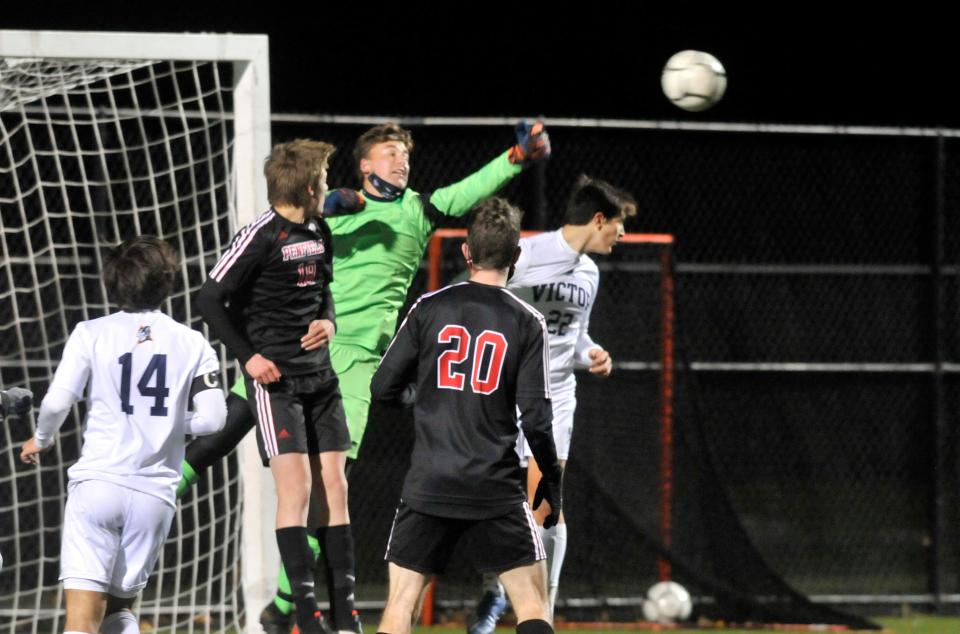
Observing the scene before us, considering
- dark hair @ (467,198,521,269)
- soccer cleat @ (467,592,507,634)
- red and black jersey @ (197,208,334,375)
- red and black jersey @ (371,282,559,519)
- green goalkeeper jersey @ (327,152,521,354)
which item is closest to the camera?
red and black jersey @ (371,282,559,519)

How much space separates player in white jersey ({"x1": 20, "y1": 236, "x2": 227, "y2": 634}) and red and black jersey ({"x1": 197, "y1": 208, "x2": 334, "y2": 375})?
0.56 m

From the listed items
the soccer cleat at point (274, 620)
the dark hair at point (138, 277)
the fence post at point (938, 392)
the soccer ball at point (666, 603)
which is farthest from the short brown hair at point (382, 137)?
the fence post at point (938, 392)

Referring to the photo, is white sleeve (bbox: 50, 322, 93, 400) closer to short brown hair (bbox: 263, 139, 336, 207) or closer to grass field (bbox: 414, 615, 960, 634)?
short brown hair (bbox: 263, 139, 336, 207)

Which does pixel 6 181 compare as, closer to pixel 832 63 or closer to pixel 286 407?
pixel 286 407

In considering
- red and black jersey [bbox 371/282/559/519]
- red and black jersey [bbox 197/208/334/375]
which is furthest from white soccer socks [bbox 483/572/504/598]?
red and black jersey [bbox 371/282/559/519]

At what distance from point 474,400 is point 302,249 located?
1.14 m

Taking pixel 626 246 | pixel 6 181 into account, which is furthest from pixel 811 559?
pixel 6 181

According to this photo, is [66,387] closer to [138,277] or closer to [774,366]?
[138,277]

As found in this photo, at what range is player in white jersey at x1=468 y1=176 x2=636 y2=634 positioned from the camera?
22.1ft

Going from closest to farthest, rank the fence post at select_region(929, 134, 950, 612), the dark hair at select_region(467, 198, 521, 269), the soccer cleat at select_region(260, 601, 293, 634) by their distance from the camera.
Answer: the dark hair at select_region(467, 198, 521, 269)
the soccer cleat at select_region(260, 601, 293, 634)
the fence post at select_region(929, 134, 950, 612)

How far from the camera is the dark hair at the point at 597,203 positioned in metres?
6.75

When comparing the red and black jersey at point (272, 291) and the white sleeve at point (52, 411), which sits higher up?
the red and black jersey at point (272, 291)

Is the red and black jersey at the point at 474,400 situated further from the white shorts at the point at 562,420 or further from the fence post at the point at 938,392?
the fence post at the point at 938,392

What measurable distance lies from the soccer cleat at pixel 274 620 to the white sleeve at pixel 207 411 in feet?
4.33
